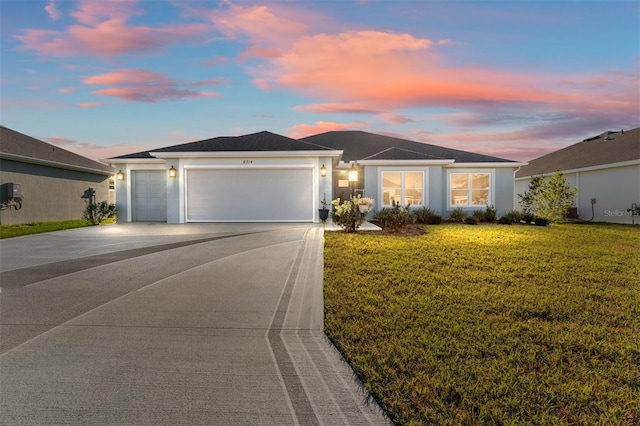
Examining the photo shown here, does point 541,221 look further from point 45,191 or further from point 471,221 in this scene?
point 45,191

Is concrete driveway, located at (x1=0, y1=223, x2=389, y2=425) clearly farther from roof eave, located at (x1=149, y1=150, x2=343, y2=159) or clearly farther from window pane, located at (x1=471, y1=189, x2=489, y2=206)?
window pane, located at (x1=471, y1=189, x2=489, y2=206)

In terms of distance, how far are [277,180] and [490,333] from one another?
13.0 meters

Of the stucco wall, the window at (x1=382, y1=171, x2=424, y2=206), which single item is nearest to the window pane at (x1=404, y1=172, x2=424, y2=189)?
the window at (x1=382, y1=171, x2=424, y2=206)

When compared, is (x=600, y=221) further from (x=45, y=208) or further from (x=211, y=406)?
(x=45, y=208)

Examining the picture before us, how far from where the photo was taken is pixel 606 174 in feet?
64.1

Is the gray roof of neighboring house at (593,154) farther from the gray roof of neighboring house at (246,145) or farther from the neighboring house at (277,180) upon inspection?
the gray roof of neighboring house at (246,145)

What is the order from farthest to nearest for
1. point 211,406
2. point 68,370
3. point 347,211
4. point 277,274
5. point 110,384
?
point 347,211, point 277,274, point 68,370, point 110,384, point 211,406

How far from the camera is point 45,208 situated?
1894 cm

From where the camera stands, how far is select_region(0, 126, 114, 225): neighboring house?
54.7 feet

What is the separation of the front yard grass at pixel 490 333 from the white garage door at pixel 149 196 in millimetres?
12066

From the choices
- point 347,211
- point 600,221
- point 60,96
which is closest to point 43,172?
point 60,96

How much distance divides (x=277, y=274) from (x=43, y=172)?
688 inches

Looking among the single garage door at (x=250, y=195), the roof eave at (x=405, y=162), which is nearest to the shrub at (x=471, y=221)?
the roof eave at (x=405, y=162)

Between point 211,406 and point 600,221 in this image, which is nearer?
point 211,406
